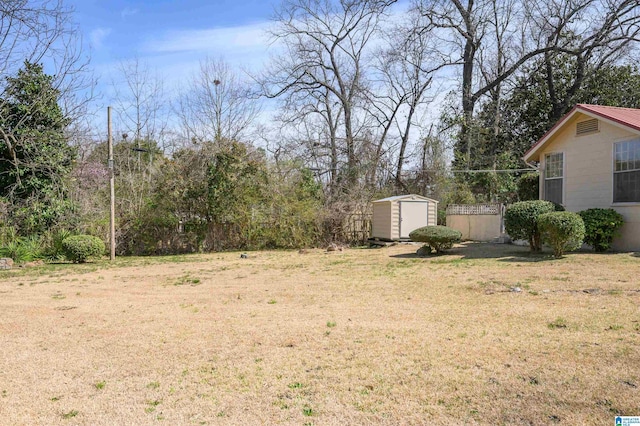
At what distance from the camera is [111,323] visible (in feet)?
19.9

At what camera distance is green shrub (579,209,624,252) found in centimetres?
1189

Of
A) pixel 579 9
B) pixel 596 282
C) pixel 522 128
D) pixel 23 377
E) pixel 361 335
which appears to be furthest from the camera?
pixel 522 128

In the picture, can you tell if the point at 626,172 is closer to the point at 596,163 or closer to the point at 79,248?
the point at 596,163

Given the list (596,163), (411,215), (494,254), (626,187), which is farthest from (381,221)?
(626,187)

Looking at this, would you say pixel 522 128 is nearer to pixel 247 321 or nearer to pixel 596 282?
pixel 596 282

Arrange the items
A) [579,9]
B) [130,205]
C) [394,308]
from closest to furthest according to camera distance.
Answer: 1. [394,308]
2. [130,205]
3. [579,9]

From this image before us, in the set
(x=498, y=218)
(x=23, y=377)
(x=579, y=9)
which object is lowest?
(x=23, y=377)

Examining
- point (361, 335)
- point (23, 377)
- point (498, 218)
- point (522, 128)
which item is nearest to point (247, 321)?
point (361, 335)

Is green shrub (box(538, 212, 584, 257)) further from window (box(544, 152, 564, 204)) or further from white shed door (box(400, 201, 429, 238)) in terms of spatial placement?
white shed door (box(400, 201, 429, 238))

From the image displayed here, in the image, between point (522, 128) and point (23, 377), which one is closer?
point (23, 377)

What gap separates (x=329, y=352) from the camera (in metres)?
4.70

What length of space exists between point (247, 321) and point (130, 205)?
40.2ft

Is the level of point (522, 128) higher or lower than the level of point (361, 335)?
higher

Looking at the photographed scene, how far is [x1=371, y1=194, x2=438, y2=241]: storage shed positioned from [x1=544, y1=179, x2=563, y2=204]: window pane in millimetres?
4052
